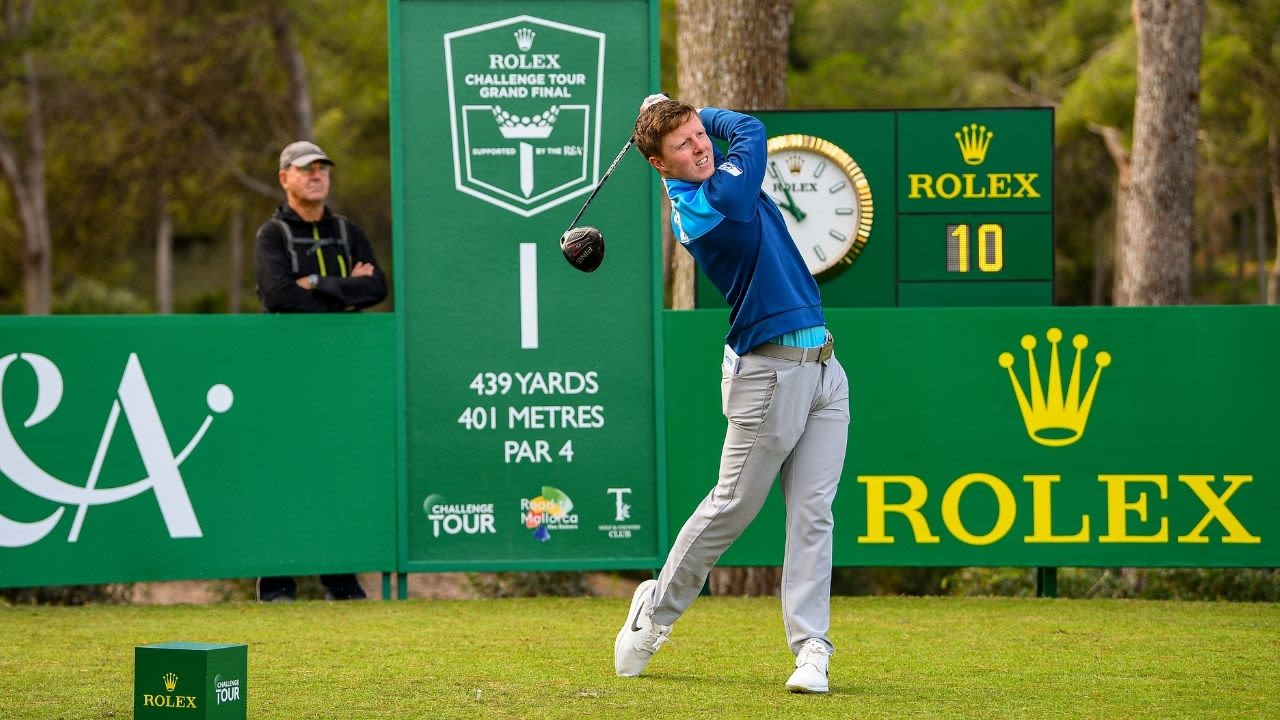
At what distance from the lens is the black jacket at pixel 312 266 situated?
7.71m

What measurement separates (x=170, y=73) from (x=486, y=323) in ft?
79.6

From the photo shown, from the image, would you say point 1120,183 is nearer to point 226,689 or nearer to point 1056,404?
point 1056,404

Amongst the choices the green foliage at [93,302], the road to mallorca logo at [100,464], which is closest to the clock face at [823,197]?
the road to mallorca logo at [100,464]

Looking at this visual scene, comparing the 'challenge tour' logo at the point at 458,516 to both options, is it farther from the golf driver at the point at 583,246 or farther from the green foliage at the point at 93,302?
the green foliage at the point at 93,302

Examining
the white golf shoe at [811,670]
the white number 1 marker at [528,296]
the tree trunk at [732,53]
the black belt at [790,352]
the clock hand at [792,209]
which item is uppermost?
the tree trunk at [732,53]

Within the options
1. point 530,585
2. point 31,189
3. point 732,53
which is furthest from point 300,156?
point 31,189

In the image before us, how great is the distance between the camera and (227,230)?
154 feet

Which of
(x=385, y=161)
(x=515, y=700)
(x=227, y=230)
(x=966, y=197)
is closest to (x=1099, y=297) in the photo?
(x=385, y=161)

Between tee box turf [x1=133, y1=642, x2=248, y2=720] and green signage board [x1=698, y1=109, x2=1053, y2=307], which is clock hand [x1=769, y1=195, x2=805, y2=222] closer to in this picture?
green signage board [x1=698, y1=109, x2=1053, y2=307]

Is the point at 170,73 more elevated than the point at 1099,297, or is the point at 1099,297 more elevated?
the point at 170,73

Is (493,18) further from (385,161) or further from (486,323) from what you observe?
(385,161)

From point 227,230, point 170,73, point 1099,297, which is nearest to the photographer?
point 170,73

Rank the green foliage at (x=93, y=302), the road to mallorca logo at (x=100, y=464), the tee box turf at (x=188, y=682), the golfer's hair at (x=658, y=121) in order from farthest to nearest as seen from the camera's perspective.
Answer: the green foliage at (x=93, y=302)
the road to mallorca logo at (x=100, y=464)
the golfer's hair at (x=658, y=121)
the tee box turf at (x=188, y=682)

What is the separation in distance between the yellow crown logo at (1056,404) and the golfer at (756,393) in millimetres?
2382
